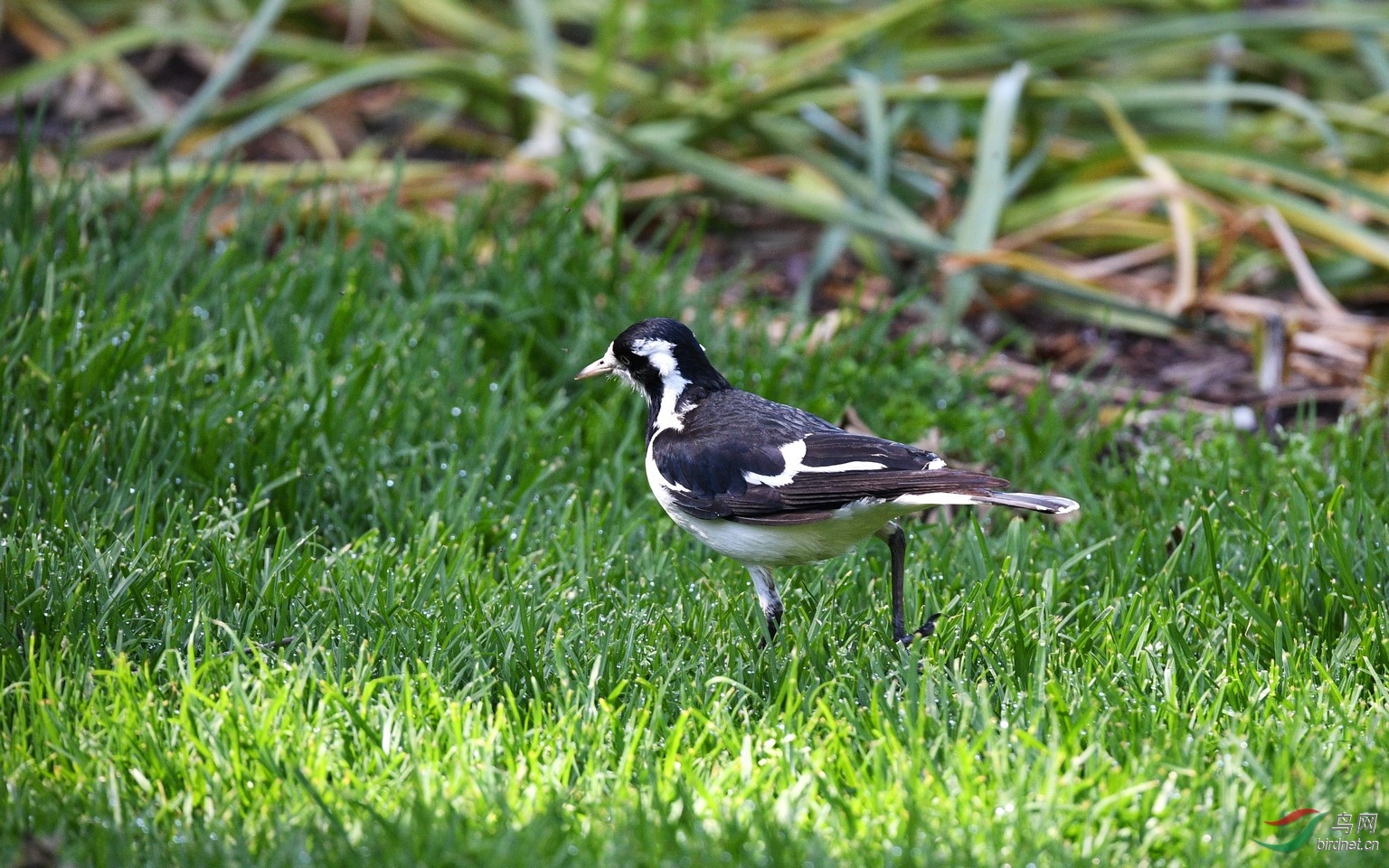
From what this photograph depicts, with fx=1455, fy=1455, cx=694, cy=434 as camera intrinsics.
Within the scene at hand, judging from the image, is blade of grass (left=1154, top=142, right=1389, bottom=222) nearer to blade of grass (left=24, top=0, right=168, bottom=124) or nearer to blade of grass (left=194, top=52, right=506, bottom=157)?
blade of grass (left=194, top=52, right=506, bottom=157)

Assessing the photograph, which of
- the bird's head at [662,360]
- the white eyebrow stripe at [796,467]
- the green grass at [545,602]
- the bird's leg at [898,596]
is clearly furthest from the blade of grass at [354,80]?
the bird's leg at [898,596]

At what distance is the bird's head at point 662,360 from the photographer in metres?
3.81

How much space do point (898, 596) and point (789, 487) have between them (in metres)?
0.38

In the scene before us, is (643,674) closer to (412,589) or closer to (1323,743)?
(412,589)

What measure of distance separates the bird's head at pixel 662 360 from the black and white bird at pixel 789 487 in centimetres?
13

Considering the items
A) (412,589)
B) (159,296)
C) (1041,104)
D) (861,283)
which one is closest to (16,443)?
(159,296)

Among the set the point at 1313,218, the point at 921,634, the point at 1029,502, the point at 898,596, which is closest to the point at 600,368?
the point at 898,596

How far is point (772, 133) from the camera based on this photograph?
6.44 metres

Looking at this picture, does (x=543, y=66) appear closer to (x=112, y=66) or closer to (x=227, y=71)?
(x=227, y=71)

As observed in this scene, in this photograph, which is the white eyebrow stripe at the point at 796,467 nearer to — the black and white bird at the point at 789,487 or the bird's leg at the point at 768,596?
the black and white bird at the point at 789,487

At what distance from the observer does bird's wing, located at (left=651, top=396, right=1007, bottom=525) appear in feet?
10.5

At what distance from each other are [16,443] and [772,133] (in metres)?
3.57

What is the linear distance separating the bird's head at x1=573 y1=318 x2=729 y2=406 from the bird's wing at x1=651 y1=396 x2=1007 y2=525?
0.76 feet

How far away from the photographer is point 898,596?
3.44m
